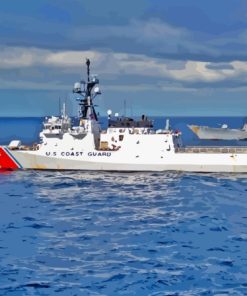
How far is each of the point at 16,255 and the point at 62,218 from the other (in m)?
7.11

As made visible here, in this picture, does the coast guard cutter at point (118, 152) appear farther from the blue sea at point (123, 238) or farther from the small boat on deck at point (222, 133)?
the small boat on deck at point (222, 133)

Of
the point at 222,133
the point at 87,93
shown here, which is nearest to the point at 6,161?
the point at 87,93

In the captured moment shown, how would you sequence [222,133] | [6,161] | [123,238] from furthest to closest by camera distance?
[222,133] → [6,161] → [123,238]

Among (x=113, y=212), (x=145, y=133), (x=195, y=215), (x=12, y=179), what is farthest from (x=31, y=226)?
(x=145, y=133)

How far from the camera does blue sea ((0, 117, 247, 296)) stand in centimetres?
1783

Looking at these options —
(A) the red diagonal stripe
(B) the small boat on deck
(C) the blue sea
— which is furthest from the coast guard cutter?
(B) the small boat on deck

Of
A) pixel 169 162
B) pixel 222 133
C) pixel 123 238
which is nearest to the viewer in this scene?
pixel 123 238

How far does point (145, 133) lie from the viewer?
1886 inches

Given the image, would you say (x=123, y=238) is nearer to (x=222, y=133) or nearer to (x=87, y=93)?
(x=87, y=93)

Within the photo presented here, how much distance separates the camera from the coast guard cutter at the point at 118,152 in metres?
46.4

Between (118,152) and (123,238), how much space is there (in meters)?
23.3

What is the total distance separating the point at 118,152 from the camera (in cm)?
4659

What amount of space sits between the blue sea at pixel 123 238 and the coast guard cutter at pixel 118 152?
552 centimetres

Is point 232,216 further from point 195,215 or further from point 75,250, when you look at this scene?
point 75,250
